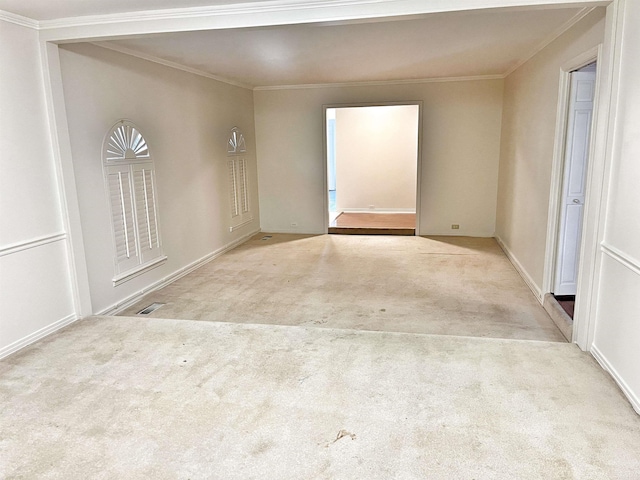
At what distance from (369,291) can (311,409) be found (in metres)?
2.25

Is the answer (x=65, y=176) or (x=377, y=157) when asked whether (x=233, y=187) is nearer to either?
(x=65, y=176)

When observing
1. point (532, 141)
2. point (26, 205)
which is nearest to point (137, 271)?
point (26, 205)

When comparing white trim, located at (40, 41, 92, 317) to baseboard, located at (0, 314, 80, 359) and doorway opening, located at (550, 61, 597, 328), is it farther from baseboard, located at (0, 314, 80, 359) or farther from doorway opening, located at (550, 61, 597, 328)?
doorway opening, located at (550, 61, 597, 328)

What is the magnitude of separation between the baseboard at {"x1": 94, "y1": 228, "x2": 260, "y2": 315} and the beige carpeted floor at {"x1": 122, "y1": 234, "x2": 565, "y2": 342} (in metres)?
0.07

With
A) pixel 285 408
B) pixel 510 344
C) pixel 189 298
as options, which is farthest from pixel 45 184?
pixel 510 344

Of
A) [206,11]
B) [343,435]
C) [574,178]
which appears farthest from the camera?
[574,178]

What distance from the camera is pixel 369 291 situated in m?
4.35

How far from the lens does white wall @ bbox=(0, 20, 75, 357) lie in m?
2.84

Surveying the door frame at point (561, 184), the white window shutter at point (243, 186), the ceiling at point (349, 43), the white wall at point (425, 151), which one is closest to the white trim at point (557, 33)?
the ceiling at point (349, 43)

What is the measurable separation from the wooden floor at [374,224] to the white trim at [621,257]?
449cm

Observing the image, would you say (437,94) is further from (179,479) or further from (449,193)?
(179,479)

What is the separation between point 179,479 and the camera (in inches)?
69.2

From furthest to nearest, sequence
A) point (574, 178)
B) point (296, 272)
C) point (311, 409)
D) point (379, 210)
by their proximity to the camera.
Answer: point (379, 210), point (296, 272), point (574, 178), point (311, 409)

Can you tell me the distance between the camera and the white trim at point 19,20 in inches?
109
